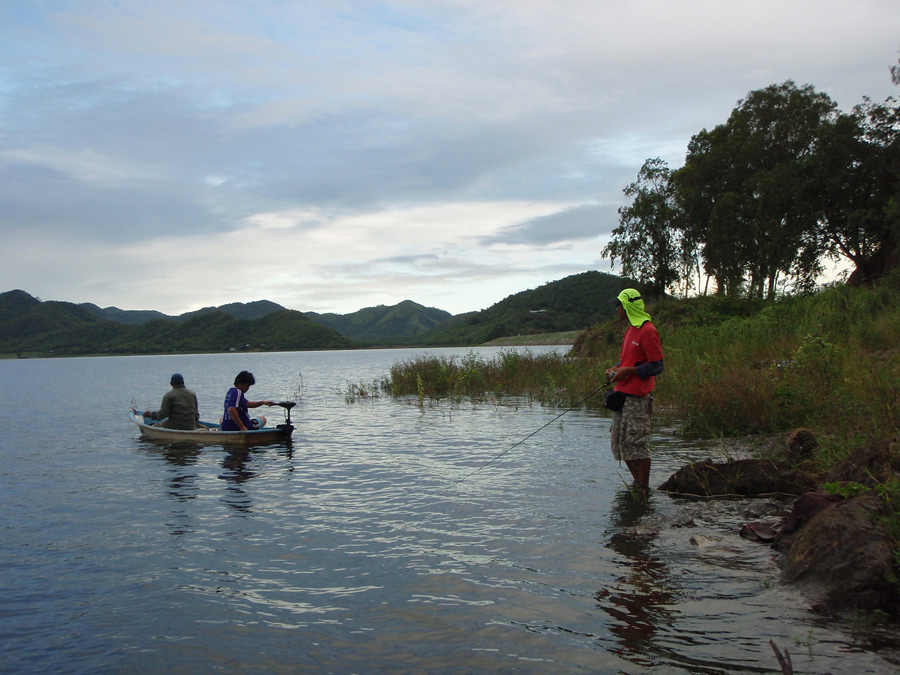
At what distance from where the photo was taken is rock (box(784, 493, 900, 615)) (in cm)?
445

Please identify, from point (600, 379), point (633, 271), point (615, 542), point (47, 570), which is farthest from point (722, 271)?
point (47, 570)

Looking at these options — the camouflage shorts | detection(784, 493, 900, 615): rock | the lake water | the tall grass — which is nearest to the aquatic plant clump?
the tall grass

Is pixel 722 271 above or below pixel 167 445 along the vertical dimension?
above

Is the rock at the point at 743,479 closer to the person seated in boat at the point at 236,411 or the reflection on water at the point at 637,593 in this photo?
the reflection on water at the point at 637,593

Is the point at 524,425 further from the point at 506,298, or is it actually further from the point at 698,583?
the point at 506,298

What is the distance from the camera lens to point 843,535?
4762mm

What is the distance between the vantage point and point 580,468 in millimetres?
10641

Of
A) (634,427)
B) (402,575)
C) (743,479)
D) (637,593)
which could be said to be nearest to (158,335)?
(634,427)

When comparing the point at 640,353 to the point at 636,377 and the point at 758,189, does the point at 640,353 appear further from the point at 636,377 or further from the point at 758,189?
the point at 758,189

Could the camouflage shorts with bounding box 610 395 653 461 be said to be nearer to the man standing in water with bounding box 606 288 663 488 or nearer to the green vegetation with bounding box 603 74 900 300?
the man standing in water with bounding box 606 288 663 488

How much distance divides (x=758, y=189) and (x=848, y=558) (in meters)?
36.2

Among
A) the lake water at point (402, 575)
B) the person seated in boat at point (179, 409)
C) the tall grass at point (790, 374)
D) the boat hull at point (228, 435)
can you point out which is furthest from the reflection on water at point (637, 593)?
the person seated in boat at point (179, 409)

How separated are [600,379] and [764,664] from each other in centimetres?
1588

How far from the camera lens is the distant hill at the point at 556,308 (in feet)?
368
